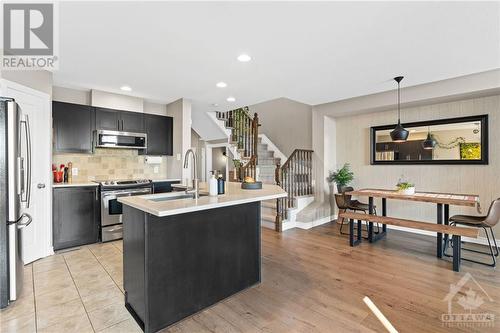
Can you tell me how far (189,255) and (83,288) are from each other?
1419 millimetres

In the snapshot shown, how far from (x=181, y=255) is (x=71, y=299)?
1.31 m

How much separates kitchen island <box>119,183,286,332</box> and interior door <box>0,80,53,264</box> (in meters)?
2.05

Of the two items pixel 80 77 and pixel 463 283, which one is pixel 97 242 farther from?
pixel 463 283

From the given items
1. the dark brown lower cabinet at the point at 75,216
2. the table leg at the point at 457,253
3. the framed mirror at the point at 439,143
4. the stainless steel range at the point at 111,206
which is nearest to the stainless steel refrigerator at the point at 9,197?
the dark brown lower cabinet at the point at 75,216

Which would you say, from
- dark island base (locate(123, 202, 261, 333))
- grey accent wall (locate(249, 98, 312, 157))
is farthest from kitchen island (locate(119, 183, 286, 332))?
grey accent wall (locate(249, 98, 312, 157))

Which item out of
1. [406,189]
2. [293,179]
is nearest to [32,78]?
[293,179]

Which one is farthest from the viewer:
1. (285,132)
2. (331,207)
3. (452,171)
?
(285,132)

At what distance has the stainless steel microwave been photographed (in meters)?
4.28

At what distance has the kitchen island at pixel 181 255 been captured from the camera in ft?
6.22

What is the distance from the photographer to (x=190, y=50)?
2.86 metres

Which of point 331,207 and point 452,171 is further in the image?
point 331,207

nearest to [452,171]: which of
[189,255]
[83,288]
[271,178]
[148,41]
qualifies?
[271,178]

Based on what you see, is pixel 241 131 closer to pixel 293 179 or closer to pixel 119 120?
pixel 293 179

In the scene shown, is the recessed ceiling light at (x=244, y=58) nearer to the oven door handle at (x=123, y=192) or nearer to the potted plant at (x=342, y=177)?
the oven door handle at (x=123, y=192)
